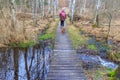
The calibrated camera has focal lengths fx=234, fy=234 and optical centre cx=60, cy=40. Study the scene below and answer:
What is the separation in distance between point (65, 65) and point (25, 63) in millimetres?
2596

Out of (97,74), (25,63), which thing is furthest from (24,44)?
(97,74)

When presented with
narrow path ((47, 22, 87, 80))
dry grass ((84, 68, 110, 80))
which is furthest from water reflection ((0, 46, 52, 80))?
dry grass ((84, 68, 110, 80))

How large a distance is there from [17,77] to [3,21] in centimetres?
707

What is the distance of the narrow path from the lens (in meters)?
9.54

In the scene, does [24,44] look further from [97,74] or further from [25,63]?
[97,74]

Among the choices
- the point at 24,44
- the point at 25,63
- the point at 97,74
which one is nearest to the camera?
the point at 97,74

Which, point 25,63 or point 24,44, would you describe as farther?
point 24,44

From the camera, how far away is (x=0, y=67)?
11.9 meters

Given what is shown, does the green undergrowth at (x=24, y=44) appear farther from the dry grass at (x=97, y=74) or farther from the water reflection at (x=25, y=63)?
the dry grass at (x=97, y=74)

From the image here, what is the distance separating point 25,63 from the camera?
12.5m

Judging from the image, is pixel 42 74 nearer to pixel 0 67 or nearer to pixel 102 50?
pixel 0 67

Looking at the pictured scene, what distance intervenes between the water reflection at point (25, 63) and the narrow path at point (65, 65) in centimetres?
59

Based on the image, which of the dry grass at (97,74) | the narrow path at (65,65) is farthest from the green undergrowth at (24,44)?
the dry grass at (97,74)

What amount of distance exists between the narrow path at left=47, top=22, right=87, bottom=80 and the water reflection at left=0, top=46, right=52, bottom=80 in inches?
23.2
